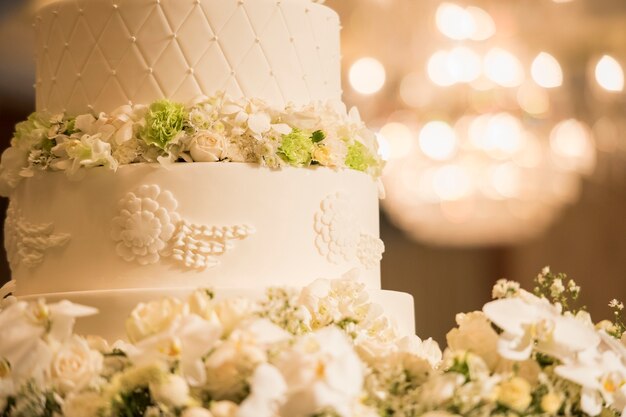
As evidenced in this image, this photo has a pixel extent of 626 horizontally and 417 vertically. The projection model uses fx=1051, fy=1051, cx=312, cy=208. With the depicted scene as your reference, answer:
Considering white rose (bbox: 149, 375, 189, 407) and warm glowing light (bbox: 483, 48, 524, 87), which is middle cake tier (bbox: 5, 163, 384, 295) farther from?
warm glowing light (bbox: 483, 48, 524, 87)

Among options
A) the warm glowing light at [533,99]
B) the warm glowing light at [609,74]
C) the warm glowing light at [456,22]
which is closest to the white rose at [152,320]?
the warm glowing light at [456,22]

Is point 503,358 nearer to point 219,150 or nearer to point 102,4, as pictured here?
point 219,150

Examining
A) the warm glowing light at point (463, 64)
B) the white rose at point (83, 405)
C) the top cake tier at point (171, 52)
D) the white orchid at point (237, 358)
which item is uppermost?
the warm glowing light at point (463, 64)

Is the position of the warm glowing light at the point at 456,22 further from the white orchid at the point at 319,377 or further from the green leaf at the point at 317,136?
the white orchid at the point at 319,377

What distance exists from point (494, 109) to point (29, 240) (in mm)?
5128

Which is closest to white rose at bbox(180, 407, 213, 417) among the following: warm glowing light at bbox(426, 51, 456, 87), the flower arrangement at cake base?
the flower arrangement at cake base

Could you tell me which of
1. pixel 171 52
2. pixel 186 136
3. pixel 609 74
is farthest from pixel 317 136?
pixel 609 74

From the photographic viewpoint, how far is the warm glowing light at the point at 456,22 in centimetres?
729

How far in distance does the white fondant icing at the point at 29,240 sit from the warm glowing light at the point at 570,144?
5.44 metres

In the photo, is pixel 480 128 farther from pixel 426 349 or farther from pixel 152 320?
pixel 152 320

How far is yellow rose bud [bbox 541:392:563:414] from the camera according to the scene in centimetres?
192

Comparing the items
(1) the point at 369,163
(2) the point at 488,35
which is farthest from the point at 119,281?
(2) the point at 488,35

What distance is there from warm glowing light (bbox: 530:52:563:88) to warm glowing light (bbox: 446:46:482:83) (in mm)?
418

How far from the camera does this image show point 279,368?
1.73 m
